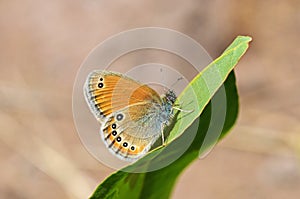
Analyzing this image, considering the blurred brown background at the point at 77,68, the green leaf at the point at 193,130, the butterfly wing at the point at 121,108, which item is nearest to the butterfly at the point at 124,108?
the butterfly wing at the point at 121,108

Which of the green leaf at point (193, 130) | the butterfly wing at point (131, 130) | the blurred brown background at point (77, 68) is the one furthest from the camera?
the blurred brown background at point (77, 68)

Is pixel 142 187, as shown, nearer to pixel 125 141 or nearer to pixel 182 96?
pixel 182 96

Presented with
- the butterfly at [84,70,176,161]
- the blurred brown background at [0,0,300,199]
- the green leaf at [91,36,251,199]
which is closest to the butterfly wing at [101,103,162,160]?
the butterfly at [84,70,176,161]

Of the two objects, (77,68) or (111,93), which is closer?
(111,93)

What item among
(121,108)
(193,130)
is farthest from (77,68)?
(193,130)

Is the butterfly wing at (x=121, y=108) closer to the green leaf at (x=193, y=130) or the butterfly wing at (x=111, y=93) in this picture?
the butterfly wing at (x=111, y=93)

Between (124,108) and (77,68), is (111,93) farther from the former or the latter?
(77,68)

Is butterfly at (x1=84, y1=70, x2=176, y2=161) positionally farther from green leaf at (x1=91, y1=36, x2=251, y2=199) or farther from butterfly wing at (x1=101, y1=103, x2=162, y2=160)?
green leaf at (x1=91, y1=36, x2=251, y2=199)
